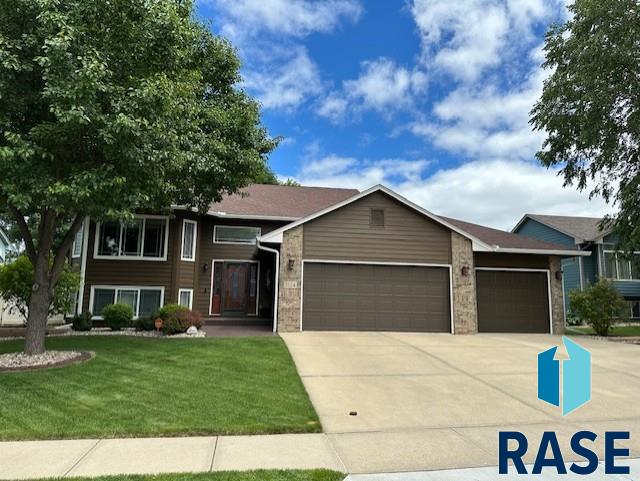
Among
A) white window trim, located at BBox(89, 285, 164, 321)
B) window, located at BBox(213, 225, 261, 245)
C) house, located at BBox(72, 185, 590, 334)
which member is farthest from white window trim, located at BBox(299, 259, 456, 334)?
white window trim, located at BBox(89, 285, 164, 321)

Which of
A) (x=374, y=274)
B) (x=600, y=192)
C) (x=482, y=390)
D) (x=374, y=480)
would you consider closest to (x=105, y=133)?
(x=374, y=480)

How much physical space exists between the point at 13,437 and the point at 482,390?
21.1ft

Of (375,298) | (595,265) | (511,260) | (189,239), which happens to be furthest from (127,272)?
(595,265)

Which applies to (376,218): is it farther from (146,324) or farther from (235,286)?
(146,324)

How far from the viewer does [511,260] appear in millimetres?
14828

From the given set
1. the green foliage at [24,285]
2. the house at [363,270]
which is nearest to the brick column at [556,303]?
the house at [363,270]

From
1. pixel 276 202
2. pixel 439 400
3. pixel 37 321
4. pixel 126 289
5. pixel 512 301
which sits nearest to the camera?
pixel 439 400

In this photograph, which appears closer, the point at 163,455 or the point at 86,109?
the point at 163,455

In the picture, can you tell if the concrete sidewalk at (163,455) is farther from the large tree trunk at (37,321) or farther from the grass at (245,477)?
the large tree trunk at (37,321)

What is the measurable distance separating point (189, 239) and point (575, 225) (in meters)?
22.1

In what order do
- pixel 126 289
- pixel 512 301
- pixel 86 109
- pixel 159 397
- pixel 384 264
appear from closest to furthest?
1. pixel 159 397
2. pixel 86 109
3. pixel 384 264
4. pixel 126 289
5. pixel 512 301

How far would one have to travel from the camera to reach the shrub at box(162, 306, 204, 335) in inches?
470

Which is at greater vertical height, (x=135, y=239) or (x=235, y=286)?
(x=135, y=239)

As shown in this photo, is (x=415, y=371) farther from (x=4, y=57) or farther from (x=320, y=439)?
(x=4, y=57)
